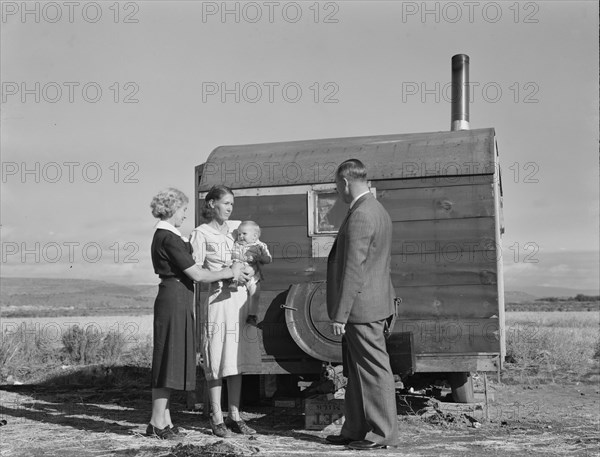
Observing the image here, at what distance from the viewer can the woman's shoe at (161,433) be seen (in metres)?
5.79

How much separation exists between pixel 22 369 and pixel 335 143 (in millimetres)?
7489

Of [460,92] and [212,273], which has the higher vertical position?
[460,92]

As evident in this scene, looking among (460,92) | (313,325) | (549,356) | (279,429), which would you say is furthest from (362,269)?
(549,356)

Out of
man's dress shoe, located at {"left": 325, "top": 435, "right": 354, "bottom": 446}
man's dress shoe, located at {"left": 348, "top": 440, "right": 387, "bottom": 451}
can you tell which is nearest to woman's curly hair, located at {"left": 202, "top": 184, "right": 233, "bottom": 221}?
man's dress shoe, located at {"left": 325, "top": 435, "right": 354, "bottom": 446}

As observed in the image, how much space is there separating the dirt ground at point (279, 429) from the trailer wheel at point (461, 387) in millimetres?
281

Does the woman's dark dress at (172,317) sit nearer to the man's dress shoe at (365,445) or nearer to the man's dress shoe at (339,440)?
the man's dress shoe at (339,440)

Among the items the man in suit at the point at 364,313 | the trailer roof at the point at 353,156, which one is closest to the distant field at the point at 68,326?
the trailer roof at the point at 353,156

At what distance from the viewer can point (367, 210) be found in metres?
5.46

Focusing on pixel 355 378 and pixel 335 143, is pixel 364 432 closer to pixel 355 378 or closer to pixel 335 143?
pixel 355 378

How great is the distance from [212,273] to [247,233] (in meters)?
0.60

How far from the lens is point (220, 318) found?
6.05 meters

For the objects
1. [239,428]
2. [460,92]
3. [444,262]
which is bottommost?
[239,428]

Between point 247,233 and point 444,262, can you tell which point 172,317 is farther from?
point 444,262

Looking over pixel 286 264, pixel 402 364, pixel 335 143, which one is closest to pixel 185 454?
pixel 402 364
